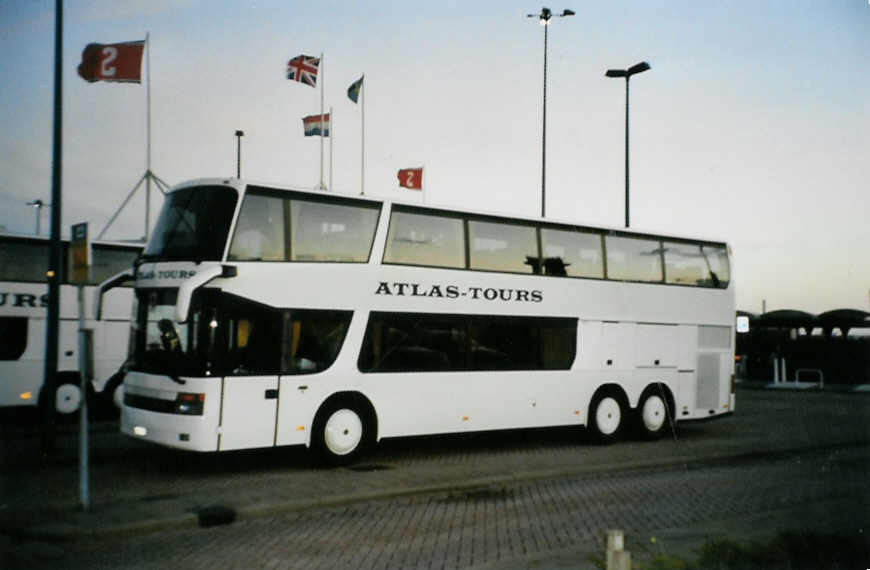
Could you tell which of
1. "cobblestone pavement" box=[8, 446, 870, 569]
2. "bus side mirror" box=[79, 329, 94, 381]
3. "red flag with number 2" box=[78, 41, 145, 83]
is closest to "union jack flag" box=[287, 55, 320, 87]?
"red flag with number 2" box=[78, 41, 145, 83]

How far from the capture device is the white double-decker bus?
11.5m

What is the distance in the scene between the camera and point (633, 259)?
16500 millimetres

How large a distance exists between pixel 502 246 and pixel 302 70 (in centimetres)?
1406

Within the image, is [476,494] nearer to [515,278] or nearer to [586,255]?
[515,278]

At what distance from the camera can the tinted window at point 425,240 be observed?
13.4m

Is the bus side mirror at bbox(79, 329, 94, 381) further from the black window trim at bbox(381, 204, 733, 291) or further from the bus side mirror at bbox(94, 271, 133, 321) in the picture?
the black window trim at bbox(381, 204, 733, 291)

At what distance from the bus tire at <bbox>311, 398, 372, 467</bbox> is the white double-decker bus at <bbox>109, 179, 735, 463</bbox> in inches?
0.9

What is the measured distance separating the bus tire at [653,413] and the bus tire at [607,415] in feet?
1.34

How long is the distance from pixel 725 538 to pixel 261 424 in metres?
6.37

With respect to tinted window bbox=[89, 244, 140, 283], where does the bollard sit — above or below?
below

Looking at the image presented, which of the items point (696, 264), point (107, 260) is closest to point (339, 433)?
point (696, 264)

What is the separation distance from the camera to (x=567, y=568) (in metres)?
7.18

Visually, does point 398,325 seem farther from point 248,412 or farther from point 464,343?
point 248,412

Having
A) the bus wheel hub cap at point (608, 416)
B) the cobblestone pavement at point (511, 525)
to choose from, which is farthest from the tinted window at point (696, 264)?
the cobblestone pavement at point (511, 525)
